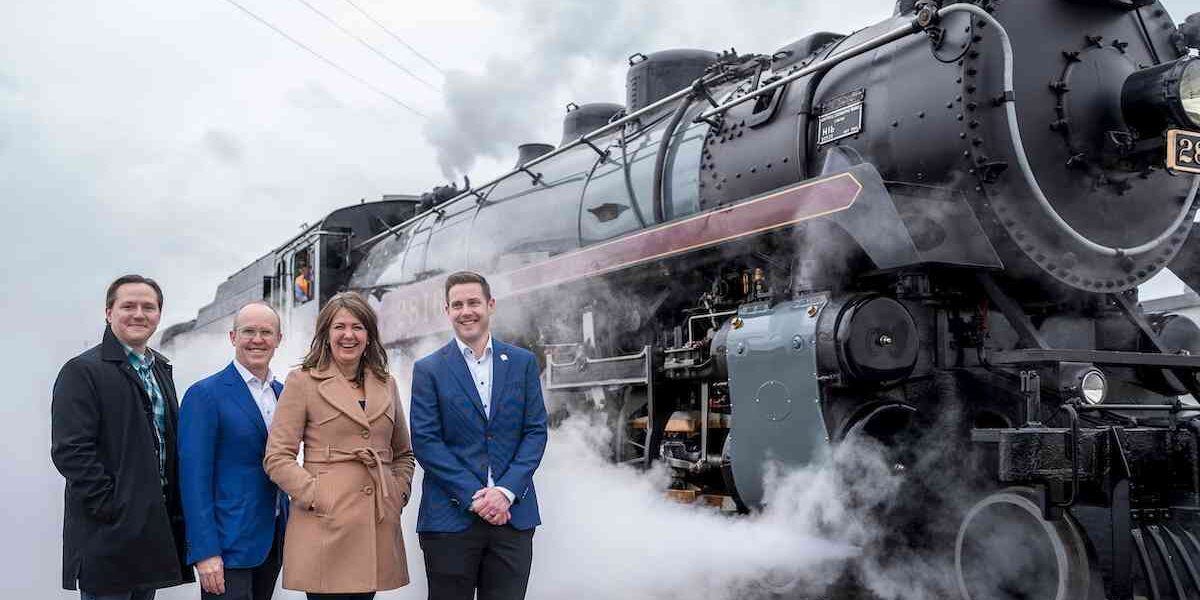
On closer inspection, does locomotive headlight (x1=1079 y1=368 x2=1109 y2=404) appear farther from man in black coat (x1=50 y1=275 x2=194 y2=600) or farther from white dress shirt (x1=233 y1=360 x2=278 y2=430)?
man in black coat (x1=50 y1=275 x2=194 y2=600)

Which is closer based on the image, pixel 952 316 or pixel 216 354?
pixel 952 316

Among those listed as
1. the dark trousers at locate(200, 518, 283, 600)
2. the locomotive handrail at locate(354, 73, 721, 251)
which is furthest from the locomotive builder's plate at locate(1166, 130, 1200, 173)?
the dark trousers at locate(200, 518, 283, 600)

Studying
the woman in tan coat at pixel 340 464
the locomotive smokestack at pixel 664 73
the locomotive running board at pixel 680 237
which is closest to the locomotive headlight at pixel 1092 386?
the locomotive running board at pixel 680 237

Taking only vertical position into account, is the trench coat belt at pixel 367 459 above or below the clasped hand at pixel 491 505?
above

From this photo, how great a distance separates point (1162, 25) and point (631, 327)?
2.79 metres

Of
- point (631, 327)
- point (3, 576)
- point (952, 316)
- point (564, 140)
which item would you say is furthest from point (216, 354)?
point (952, 316)

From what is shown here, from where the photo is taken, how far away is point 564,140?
7641 mm

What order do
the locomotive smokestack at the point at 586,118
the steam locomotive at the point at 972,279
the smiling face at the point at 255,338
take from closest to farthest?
the smiling face at the point at 255,338 → the steam locomotive at the point at 972,279 → the locomotive smokestack at the point at 586,118

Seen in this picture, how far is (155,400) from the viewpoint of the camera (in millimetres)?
2719

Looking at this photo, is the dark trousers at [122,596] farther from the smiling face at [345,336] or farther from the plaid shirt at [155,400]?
the smiling face at [345,336]

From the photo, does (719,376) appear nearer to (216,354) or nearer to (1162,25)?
(1162,25)

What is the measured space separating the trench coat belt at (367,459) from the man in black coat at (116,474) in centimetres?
43

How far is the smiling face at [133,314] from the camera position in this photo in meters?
2.66

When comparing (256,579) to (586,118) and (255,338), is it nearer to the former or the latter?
(255,338)
